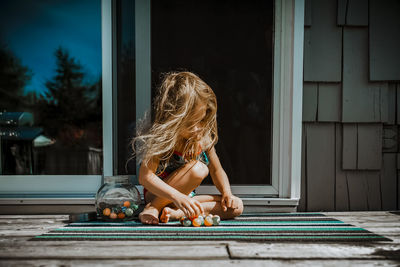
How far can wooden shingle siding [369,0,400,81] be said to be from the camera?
6.23ft

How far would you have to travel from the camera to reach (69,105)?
13.0 feet

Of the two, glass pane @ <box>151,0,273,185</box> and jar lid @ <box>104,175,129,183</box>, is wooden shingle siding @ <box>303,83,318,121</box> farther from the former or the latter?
jar lid @ <box>104,175,129,183</box>

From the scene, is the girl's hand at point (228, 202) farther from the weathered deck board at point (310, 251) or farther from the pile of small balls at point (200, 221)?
the weathered deck board at point (310, 251)

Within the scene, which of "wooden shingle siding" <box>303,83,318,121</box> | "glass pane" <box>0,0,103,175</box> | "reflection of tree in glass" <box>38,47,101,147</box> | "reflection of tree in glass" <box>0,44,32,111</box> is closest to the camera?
"wooden shingle siding" <box>303,83,318,121</box>

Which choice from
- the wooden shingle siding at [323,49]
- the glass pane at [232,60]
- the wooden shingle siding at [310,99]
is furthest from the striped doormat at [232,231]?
the wooden shingle siding at [323,49]

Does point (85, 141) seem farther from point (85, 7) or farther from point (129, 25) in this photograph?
point (129, 25)

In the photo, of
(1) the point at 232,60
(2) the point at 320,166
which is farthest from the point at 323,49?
(2) the point at 320,166

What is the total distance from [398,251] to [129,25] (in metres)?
1.71

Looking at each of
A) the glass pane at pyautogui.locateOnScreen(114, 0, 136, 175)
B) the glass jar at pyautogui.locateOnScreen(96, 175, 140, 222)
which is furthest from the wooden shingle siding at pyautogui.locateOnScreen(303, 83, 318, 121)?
the glass jar at pyautogui.locateOnScreen(96, 175, 140, 222)

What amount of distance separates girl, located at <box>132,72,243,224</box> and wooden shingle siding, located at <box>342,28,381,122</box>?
2.95 ft

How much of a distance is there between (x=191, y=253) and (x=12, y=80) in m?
3.44

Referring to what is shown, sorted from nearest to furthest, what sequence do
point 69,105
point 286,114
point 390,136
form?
point 286,114
point 390,136
point 69,105

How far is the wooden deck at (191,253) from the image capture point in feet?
3.38

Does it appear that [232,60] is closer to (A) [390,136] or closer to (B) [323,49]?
(B) [323,49]
